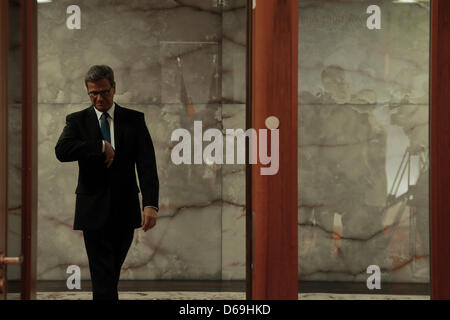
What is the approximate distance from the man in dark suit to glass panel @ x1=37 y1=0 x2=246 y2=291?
0.12 ft

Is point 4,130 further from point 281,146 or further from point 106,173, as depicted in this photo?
point 281,146

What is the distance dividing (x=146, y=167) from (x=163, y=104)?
0.88ft

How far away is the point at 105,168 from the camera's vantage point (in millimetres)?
2053

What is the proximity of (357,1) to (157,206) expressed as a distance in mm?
1135

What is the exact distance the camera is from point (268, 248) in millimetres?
1993

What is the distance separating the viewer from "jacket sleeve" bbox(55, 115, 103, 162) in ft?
6.73

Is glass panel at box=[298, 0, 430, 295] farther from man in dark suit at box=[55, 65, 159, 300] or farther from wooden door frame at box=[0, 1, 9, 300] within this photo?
wooden door frame at box=[0, 1, 9, 300]

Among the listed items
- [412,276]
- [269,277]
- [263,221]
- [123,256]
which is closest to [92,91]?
[123,256]

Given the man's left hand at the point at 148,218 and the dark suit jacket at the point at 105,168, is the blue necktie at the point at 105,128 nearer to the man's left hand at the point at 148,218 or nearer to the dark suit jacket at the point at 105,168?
the dark suit jacket at the point at 105,168

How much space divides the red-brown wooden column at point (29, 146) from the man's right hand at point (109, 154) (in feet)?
0.89

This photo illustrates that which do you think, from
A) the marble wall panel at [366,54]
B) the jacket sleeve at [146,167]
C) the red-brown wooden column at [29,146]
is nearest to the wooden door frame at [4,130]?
the red-brown wooden column at [29,146]

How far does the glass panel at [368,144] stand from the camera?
2.09m

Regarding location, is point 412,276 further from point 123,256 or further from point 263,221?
point 123,256
